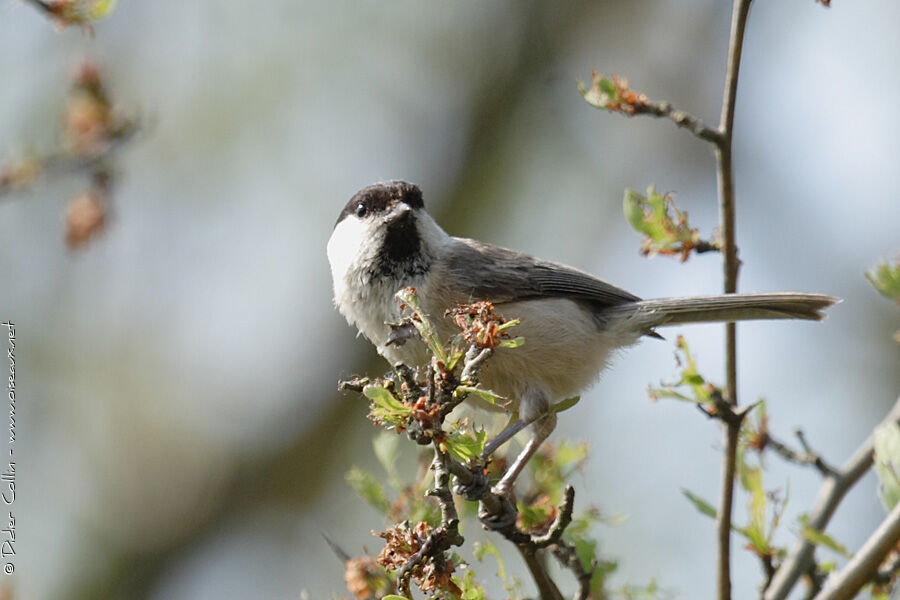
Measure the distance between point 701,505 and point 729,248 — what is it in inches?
25.6

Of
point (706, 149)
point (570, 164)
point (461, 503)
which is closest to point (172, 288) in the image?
point (570, 164)

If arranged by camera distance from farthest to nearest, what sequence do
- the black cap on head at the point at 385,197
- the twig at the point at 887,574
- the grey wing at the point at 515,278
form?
the black cap on head at the point at 385,197, the grey wing at the point at 515,278, the twig at the point at 887,574

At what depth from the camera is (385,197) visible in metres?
3.51

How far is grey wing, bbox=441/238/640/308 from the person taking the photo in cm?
334

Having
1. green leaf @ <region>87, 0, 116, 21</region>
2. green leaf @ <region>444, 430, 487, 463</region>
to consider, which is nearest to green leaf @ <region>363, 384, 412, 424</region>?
green leaf @ <region>444, 430, 487, 463</region>

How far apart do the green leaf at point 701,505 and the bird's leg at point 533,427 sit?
0.45 m

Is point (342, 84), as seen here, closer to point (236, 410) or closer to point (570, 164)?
point (570, 164)

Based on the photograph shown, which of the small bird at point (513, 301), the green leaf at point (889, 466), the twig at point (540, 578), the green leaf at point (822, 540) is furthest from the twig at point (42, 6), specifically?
the green leaf at point (889, 466)

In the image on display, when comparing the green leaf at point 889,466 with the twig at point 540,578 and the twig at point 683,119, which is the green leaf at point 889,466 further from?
the twig at point 683,119

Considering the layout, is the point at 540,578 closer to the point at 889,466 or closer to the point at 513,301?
the point at 889,466

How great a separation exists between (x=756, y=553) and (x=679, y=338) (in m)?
0.57

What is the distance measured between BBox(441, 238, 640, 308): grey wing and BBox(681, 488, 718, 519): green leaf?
3.97 ft

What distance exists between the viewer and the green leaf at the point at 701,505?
2.25 meters

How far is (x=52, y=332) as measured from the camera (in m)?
7.06
